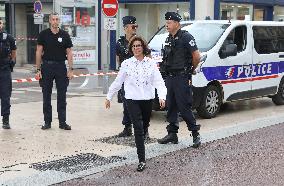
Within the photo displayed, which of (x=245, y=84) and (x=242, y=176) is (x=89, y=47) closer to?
(x=245, y=84)

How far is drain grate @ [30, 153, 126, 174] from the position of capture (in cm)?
678

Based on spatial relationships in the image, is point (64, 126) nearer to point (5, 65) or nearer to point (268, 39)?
point (5, 65)

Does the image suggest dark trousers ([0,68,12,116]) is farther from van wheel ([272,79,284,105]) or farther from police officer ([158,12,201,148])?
van wheel ([272,79,284,105])

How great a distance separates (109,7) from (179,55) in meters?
6.41

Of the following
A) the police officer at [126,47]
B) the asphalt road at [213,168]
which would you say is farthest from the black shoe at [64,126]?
the asphalt road at [213,168]

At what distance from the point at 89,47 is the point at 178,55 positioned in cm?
995

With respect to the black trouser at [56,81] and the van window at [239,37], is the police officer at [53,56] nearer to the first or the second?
the black trouser at [56,81]

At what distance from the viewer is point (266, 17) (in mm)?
24984

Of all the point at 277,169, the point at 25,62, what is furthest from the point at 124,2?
the point at 277,169

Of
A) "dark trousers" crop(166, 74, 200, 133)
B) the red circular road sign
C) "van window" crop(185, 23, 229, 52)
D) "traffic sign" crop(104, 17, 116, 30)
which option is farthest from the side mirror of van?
the red circular road sign

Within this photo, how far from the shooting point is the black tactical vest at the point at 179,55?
7906 mm

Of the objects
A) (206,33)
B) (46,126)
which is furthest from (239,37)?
(46,126)

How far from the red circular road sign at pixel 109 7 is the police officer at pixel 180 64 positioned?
6.19m

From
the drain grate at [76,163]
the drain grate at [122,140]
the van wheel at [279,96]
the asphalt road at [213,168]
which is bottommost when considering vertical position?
the asphalt road at [213,168]
